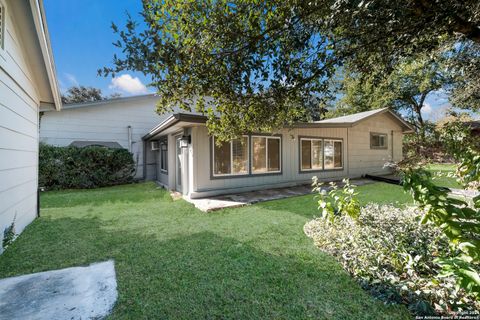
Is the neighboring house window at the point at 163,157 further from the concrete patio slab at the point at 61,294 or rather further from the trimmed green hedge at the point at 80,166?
the concrete patio slab at the point at 61,294

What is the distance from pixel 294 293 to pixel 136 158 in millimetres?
11366

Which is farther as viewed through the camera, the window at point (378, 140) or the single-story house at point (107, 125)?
the window at point (378, 140)

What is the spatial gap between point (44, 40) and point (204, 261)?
4582mm

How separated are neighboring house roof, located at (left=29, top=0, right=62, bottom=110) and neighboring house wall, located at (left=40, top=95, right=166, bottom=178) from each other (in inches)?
243

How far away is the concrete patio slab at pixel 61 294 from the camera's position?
206 cm

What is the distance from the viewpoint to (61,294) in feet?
7.71

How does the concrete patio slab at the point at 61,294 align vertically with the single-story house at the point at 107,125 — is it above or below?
below

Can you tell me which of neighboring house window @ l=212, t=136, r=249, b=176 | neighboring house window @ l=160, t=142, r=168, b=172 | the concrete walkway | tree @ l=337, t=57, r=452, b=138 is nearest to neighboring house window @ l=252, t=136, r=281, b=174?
neighboring house window @ l=212, t=136, r=249, b=176

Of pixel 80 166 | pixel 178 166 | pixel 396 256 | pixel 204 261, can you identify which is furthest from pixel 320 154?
pixel 80 166

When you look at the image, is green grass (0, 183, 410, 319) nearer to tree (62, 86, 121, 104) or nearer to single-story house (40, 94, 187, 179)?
single-story house (40, 94, 187, 179)

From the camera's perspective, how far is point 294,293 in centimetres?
233

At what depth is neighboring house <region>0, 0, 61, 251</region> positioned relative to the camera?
10.6ft

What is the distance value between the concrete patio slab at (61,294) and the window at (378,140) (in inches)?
502

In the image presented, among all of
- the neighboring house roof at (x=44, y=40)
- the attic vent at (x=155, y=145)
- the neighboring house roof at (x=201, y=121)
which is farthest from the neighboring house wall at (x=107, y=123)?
the neighboring house roof at (x=44, y=40)
